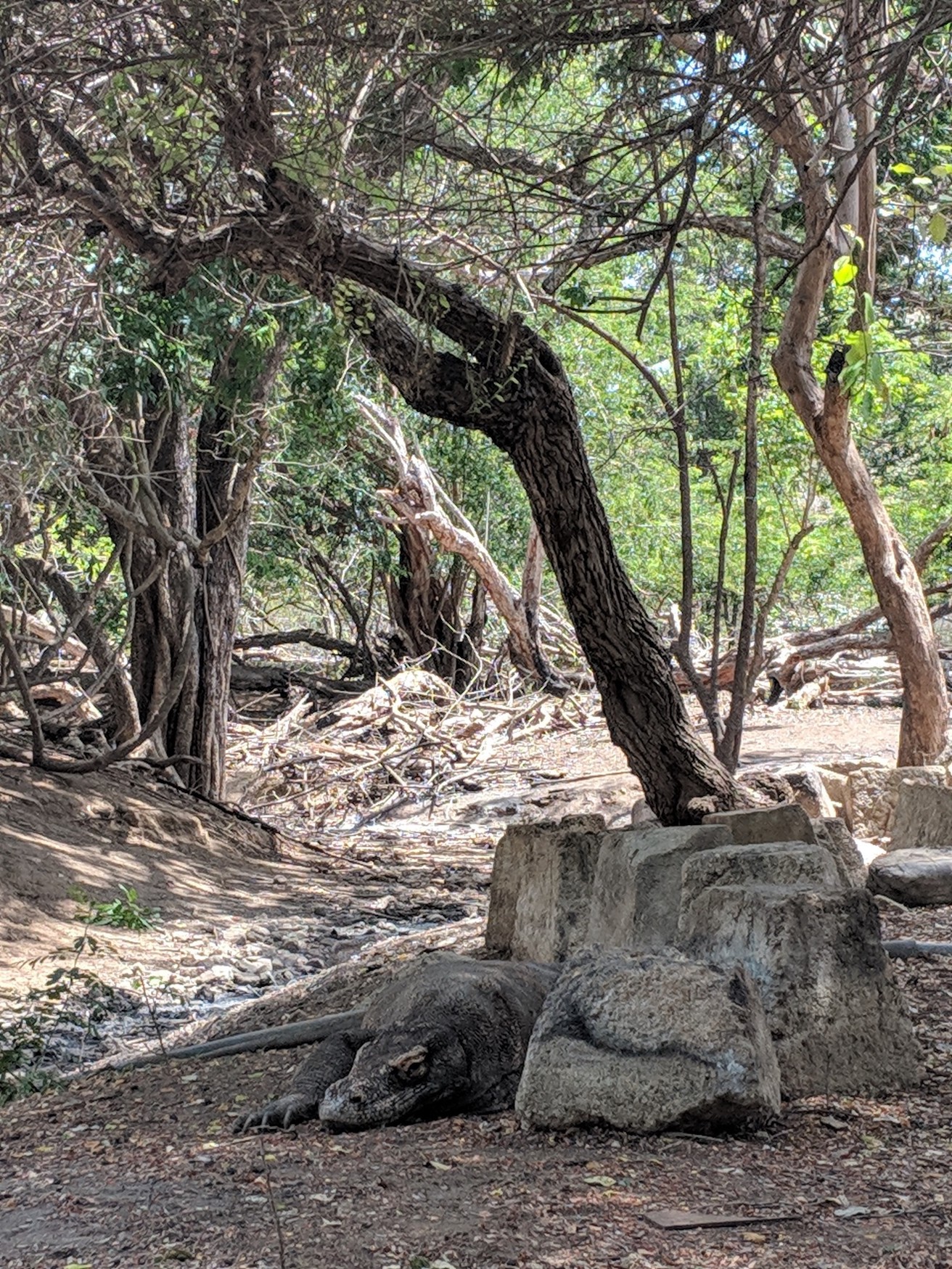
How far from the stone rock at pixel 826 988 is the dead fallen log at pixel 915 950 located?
4.14 ft

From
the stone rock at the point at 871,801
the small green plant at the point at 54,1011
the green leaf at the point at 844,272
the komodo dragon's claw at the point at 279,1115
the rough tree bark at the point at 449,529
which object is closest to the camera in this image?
the green leaf at the point at 844,272

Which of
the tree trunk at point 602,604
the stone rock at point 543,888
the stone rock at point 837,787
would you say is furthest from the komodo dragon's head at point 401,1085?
the stone rock at point 837,787

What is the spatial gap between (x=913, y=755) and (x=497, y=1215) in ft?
24.0

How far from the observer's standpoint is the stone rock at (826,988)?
375 centimetres

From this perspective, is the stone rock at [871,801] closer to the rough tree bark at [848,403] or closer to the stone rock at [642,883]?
the rough tree bark at [848,403]

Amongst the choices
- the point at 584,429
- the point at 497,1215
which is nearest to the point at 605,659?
the point at 497,1215

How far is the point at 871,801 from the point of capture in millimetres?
9680

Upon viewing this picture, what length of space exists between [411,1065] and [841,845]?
2.69 m

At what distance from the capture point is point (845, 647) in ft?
53.1

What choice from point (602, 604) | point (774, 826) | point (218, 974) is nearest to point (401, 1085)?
point (774, 826)

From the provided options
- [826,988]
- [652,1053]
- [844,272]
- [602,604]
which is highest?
[844,272]

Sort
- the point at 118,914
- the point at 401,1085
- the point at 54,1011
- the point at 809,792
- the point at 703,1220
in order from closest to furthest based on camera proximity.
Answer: the point at 703,1220 → the point at 401,1085 → the point at 54,1011 → the point at 118,914 → the point at 809,792

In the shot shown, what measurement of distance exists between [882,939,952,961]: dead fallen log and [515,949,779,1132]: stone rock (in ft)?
5.66

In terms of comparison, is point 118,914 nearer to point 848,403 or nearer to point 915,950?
point 915,950
